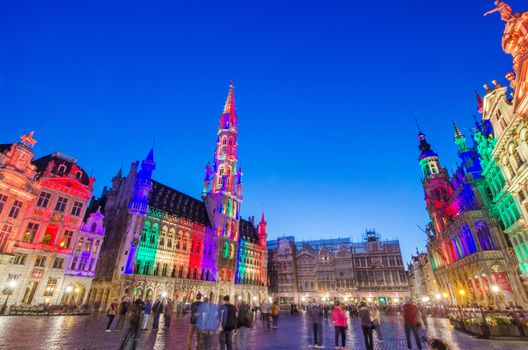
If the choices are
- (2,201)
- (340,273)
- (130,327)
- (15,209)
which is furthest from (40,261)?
(340,273)

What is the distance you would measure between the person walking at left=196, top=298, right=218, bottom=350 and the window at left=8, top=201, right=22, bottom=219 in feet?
114

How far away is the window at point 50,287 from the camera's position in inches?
1276

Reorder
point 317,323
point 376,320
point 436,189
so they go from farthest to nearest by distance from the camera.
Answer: point 436,189 < point 376,320 < point 317,323

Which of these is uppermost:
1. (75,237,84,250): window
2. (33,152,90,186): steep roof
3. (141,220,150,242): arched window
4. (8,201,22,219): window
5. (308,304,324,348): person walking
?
(33,152,90,186): steep roof

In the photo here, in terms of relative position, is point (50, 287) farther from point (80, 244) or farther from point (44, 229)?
point (44, 229)

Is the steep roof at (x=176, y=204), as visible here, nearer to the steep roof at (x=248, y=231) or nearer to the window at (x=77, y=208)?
the steep roof at (x=248, y=231)

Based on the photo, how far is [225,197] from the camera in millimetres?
65875

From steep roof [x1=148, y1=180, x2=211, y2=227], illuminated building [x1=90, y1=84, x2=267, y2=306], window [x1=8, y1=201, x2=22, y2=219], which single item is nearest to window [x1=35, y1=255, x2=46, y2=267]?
window [x1=8, y1=201, x2=22, y2=219]

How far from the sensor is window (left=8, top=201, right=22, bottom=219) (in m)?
30.4

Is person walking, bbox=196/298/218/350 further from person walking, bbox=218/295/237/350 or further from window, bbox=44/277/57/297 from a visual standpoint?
window, bbox=44/277/57/297

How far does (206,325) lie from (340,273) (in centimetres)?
6862

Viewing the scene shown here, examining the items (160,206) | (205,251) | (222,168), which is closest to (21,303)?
(160,206)

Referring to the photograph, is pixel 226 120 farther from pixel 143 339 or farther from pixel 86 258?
pixel 143 339

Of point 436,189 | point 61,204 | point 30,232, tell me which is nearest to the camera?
point 30,232
